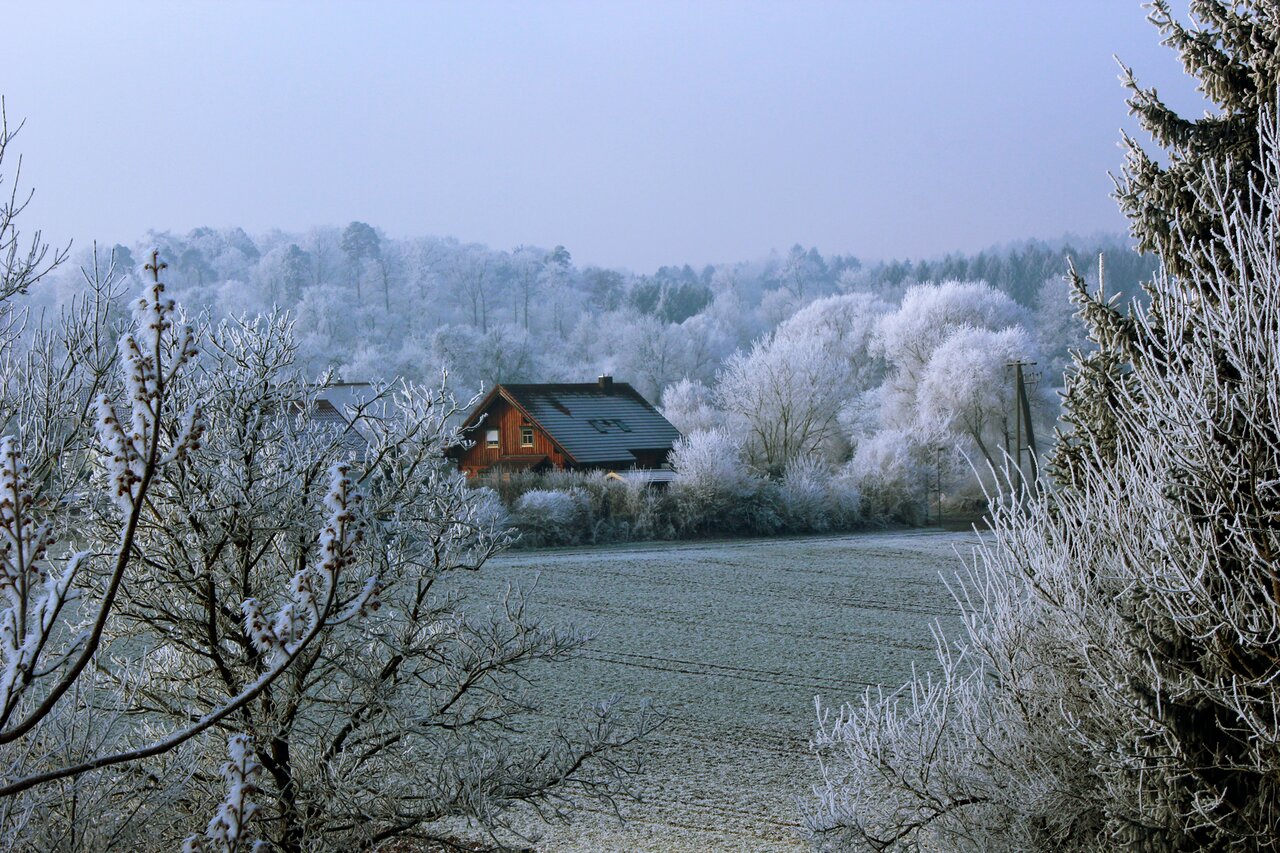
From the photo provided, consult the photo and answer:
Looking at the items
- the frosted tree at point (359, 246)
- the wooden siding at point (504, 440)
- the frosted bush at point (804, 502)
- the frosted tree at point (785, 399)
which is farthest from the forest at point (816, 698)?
the frosted tree at point (359, 246)

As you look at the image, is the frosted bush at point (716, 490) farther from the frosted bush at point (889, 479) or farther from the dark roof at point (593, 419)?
the dark roof at point (593, 419)

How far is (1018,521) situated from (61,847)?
505cm

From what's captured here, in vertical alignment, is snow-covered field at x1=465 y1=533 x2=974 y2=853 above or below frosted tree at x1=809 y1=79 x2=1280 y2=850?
below

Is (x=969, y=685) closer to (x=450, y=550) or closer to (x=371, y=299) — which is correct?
(x=450, y=550)

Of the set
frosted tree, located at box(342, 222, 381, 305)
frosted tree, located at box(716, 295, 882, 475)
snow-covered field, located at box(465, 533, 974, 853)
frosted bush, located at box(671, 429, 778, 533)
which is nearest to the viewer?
snow-covered field, located at box(465, 533, 974, 853)

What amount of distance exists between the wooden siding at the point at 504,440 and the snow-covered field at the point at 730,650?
27.2 feet

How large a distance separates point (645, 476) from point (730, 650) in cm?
1565

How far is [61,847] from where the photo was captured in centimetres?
523

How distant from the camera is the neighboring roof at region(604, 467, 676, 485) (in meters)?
32.9

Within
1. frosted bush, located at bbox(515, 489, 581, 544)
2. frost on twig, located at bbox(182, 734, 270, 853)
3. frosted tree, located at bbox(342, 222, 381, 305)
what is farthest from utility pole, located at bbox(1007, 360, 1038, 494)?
frosted tree, located at bbox(342, 222, 381, 305)

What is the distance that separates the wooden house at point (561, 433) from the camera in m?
36.9

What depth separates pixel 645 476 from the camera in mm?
33125

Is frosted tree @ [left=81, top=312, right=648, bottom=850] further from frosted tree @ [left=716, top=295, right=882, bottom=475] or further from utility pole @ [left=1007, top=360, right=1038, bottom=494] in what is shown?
frosted tree @ [left=716, top=295, right=882, bottom=475]

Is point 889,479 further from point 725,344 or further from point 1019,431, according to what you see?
point 725,344
